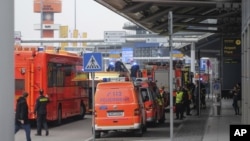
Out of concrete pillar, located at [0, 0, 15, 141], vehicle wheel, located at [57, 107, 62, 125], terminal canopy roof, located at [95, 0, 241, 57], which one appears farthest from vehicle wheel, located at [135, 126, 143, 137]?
concrete pillar, located at [0, 0, 15, 141]

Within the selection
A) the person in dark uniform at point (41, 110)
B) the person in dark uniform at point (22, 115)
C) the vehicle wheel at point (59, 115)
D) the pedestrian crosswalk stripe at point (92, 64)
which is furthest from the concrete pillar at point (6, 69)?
the vehicle wheel at point (59, 115)

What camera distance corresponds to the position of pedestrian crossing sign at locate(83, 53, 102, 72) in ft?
59.8

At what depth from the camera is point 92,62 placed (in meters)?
18.4

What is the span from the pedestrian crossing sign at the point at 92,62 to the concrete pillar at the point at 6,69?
40.3ft

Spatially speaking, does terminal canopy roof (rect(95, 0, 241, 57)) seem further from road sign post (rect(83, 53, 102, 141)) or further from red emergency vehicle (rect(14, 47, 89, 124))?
road sign post (rect(83, 53, 102, 141))

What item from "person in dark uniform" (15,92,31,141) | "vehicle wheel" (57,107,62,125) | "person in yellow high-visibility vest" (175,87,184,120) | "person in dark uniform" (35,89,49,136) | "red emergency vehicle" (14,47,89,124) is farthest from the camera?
"person in yellow high-visibility vest" (175,87,184,120)

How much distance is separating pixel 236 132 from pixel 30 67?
64.8 ft

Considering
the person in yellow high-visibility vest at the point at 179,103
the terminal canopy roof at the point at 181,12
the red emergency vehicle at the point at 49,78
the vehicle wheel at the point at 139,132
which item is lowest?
the vehicle wheel at the point at 139,132

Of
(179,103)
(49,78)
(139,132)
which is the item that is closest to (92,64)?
(139,132)

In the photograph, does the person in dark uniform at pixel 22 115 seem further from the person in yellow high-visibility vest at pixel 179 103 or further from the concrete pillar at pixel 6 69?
the concrete pillar at pixel 6 69

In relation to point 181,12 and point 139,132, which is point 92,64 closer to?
point 139,132

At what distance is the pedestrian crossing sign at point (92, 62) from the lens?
18.2 metres

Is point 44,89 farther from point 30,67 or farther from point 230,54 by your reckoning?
point 230,54

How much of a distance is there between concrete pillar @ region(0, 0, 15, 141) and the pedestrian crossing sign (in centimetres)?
1228
